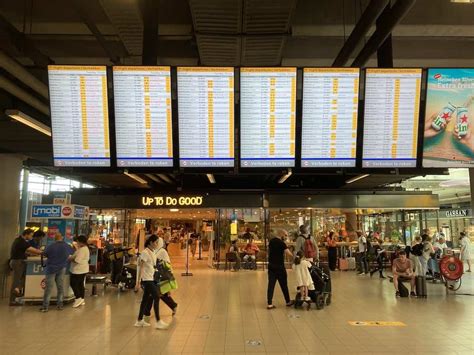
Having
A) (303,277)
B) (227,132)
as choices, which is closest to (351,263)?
(303,277)

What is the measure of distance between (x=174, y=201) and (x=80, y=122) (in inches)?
552

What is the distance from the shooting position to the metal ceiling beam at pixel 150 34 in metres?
4.48

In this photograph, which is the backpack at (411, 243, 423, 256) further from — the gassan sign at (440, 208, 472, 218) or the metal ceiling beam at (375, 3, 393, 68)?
the gassan sign at (440, 208, 472, 218)

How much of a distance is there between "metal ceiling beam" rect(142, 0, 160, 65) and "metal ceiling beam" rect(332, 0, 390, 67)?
2.29 meters

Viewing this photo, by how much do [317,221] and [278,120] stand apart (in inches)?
628

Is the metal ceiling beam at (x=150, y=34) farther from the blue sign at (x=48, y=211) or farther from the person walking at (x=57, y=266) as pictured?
the blue sign at (x=48, y=211)

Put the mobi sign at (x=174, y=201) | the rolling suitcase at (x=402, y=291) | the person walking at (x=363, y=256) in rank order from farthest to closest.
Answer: the mobi sign at (x=174, y=201) < the person walking at (x=363, y=256) < the rolling suitcase at (x=402, y=291)

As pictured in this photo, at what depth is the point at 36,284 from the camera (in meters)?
9.69

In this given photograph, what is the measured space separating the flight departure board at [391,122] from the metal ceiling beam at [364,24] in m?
0.79

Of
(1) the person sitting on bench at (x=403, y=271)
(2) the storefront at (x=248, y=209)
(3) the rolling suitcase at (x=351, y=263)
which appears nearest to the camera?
(1) the person sitting on bench at (x=403, y=271)

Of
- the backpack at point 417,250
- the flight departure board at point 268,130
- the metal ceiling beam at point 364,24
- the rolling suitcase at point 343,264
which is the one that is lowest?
the rolling suitcase at point 343,264

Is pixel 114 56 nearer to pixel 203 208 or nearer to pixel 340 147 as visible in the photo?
pixel 340 147

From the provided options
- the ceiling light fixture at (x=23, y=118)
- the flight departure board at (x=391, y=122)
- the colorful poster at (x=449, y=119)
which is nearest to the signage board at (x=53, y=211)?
the ceiling light fixture at (x=23, y=118)

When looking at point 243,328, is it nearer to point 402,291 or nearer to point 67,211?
point 402,291
